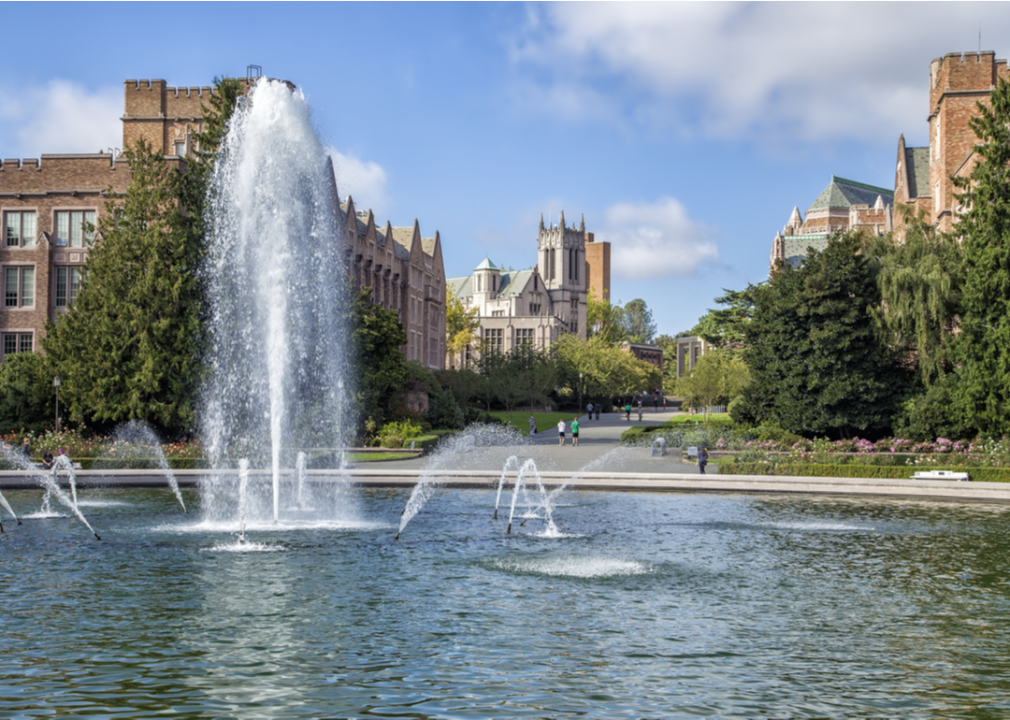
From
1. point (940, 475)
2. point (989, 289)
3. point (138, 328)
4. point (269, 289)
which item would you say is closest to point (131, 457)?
point (269, 289)

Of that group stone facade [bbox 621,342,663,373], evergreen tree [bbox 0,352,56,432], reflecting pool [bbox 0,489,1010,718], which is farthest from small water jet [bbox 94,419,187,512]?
stone facade [bbox 621,342,663,373]

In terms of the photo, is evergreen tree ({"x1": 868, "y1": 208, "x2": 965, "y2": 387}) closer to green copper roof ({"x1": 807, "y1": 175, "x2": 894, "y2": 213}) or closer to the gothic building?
green copper roof ({"x1": 807, "y1": 175, "x2": 894, "y2": 213})

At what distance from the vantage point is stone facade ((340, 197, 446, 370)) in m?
65.0

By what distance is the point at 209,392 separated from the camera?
127 feet

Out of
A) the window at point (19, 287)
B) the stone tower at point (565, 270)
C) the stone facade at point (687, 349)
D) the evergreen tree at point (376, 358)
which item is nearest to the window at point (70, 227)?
the window at point (19, 287)

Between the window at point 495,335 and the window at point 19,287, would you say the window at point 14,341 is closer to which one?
the window at point 19,287

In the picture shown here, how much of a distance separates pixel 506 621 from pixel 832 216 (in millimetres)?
118139

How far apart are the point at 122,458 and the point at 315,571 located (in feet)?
60.1

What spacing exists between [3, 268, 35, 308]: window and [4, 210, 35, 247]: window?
4.78ft

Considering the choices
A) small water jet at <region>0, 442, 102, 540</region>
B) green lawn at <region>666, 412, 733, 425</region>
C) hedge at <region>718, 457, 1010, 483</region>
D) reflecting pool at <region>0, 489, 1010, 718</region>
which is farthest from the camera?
green lawn at <region>666, 412, 733, 425</region>

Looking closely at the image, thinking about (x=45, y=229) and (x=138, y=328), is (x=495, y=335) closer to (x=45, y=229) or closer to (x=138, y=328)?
(x=45, y=229)

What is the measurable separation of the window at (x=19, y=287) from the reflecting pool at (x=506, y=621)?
32.1m

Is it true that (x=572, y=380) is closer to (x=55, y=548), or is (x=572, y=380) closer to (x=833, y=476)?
(x=833, y=476)

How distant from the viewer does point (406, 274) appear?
76.7 meters
